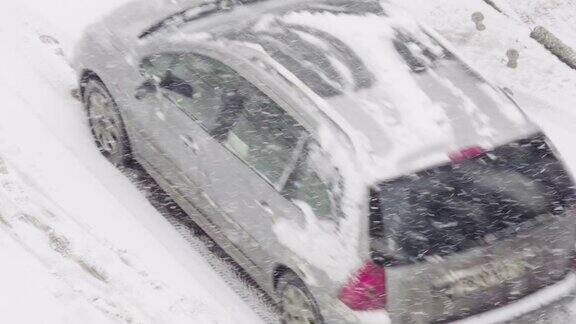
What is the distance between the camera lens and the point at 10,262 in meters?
5.95

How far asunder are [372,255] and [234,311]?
59.5 inches

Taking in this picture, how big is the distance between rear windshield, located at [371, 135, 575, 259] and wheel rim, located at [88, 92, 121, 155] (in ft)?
9.59

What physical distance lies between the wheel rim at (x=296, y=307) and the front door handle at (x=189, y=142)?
4.22ft

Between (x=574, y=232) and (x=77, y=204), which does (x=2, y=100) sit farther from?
(x=574, y=232)

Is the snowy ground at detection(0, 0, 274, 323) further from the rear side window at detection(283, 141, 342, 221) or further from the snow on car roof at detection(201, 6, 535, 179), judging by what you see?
the snow on car roof at detection(201, 6, 535, 179)

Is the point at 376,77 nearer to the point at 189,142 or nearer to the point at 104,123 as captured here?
the point at 189,142

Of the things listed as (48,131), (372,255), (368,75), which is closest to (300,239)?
(372,255)

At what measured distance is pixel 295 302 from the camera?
19.7 feet

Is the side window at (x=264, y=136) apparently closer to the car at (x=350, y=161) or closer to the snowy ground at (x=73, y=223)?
the car at (x=350, y=161)

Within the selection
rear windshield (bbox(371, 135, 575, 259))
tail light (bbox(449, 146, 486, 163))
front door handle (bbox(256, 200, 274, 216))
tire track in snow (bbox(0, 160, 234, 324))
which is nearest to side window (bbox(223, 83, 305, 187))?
front door handle (bbox(256, 200, 274, 216))

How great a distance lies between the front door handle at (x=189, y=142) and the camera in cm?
655

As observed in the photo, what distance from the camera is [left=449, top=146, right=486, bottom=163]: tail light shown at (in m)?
5.45

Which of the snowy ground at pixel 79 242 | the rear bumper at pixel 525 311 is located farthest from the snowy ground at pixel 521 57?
the snowy ground at pixel 79 242

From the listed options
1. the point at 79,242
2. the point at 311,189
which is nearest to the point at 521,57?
the point at 311,189
